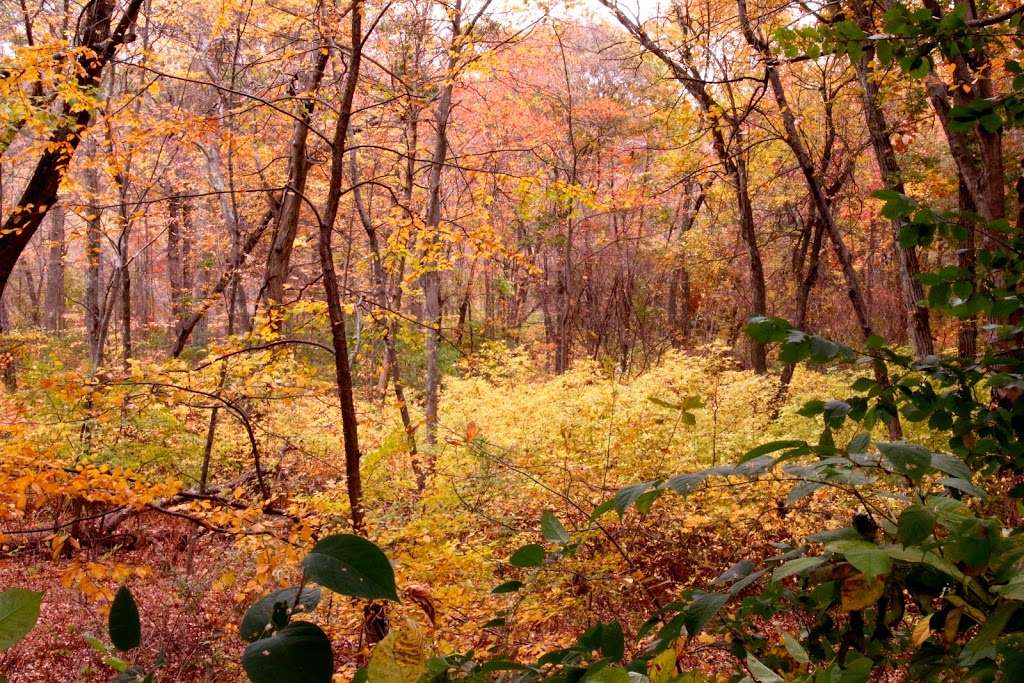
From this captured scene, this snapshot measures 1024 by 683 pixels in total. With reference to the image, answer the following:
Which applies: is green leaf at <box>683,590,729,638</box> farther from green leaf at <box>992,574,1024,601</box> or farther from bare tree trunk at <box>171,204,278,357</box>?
bare tree trunk at <box>171,204,278,357</box>

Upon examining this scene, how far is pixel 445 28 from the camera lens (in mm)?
8016

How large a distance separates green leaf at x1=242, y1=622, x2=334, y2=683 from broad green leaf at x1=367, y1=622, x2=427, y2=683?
0.07m

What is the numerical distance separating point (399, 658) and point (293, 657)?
0.17m

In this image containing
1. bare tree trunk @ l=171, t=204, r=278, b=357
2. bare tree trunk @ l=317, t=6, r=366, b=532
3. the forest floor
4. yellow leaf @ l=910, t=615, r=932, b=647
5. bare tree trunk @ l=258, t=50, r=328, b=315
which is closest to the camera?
yellow leaf @ l=910, t=615, r=932, b=647

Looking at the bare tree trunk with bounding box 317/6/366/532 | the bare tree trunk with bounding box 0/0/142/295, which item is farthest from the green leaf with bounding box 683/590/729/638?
the bare tree trunk with bounding box 0/0/142/295

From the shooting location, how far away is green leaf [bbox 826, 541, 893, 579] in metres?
0.56

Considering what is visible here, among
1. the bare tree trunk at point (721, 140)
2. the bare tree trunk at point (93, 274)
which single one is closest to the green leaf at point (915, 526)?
the bare tree trunk at point (93, 274)

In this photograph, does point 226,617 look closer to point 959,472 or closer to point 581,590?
point 581,590

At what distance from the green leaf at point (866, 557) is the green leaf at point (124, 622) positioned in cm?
58

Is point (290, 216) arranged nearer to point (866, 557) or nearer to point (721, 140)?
point (721, 140)

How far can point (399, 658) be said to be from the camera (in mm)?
602

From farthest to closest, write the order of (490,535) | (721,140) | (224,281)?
(721,140) < (224,281) < (490,535)

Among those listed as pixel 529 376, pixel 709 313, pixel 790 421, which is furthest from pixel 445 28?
pixel 709 313

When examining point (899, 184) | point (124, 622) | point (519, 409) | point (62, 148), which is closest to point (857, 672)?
point (124, 622)
